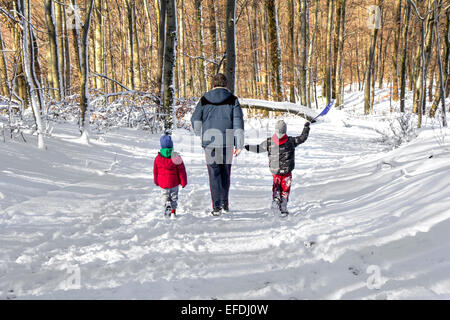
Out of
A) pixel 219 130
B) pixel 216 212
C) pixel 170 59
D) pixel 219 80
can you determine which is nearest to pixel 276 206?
pixel 216 212

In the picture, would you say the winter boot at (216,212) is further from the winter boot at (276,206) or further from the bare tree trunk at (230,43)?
the bare tree trunk at (230,43)

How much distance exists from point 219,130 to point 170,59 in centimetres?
628

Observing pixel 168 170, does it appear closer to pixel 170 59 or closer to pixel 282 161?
pixel 282 161

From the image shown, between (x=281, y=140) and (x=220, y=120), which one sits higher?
(x=220, y=120)

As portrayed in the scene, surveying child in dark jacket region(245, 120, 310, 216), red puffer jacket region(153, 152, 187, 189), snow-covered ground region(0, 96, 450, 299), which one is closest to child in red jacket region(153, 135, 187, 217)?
red puffer jacket region(153, 152, 187, 189)

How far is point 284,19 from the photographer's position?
31.5 meters

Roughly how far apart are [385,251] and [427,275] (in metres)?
0.49

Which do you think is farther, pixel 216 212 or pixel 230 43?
pixel 230 43

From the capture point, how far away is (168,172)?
398 cm

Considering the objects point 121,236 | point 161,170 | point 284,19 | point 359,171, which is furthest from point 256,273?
point 284,19

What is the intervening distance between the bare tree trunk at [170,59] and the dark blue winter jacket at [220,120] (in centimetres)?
577

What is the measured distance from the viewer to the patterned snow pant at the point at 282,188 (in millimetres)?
4195

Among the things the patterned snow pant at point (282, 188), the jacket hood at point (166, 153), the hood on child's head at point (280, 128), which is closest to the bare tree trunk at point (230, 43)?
the hood on child's head at point (280, 128)
